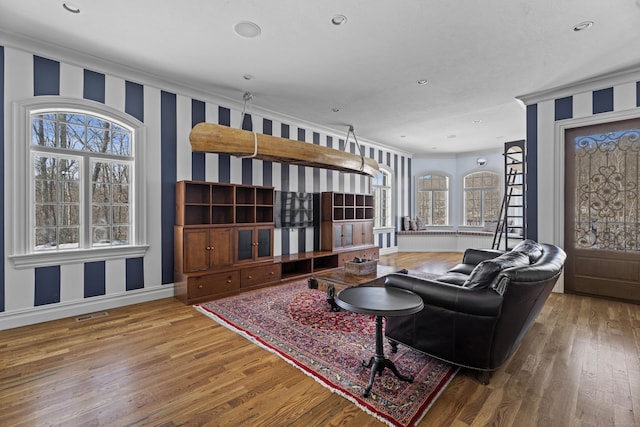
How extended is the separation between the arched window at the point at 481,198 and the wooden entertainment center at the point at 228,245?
18.2 feet

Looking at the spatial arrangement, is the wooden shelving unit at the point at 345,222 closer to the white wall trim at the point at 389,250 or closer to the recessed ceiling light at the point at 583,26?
the white wall trim at the point at 389,250

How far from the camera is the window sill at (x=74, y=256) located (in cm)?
326

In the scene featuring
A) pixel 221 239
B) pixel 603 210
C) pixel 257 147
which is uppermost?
pixel 257 147

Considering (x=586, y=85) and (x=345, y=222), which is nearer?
(x=586, y=85)

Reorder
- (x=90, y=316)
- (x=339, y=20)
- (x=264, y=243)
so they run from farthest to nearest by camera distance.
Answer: (x=264, y=243), (x=90, y=316), (x=339, y=20)

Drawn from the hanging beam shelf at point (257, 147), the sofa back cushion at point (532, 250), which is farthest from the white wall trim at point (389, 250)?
the sofa back cushion at point (532, 250)

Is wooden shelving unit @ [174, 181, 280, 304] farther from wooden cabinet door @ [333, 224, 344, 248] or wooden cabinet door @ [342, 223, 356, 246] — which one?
wooden cabinet door @ [342, 223, 356, 246]

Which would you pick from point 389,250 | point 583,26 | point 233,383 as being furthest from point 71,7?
point 389,250

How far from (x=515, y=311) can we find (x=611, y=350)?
1.46m

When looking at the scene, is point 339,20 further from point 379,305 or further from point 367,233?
point 367,233

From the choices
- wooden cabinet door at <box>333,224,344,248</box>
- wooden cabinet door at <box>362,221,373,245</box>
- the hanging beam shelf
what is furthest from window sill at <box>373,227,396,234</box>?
the hanging beam shelf

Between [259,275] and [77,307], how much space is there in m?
2.25

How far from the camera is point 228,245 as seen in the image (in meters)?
4.50

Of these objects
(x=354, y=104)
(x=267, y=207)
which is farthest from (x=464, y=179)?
(x=267, y=207)
